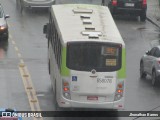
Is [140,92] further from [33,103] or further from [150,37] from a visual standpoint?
[150,37]

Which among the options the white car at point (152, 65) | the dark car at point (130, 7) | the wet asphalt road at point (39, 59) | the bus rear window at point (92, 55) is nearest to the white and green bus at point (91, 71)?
the bus rear window at point (92, 55)

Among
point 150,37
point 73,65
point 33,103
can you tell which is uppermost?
point 73,65

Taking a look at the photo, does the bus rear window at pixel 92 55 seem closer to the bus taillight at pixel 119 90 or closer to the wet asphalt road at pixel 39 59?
the bus taillight at pixel 119 90

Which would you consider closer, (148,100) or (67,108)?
(67,108)

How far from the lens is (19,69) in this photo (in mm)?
29266

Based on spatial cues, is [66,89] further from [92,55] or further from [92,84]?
[92,55]

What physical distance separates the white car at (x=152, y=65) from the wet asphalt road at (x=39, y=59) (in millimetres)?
321

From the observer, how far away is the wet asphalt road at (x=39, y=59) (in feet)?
80.4

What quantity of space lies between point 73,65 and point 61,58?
45cm

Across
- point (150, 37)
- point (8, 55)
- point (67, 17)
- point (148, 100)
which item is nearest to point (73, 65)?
point (67, 17)

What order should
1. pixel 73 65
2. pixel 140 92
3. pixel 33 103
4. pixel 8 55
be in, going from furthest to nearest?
1. pixel 8 55
2. pixel 140 92
3. pixel 33 103
4. pixel 73 65

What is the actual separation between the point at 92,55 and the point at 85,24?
1755mm

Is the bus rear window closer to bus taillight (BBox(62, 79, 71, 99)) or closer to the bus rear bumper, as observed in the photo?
bus taillight (BBox(62, 79, 71, 99))

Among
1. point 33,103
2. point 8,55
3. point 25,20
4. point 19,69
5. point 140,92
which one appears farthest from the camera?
point 25,20
